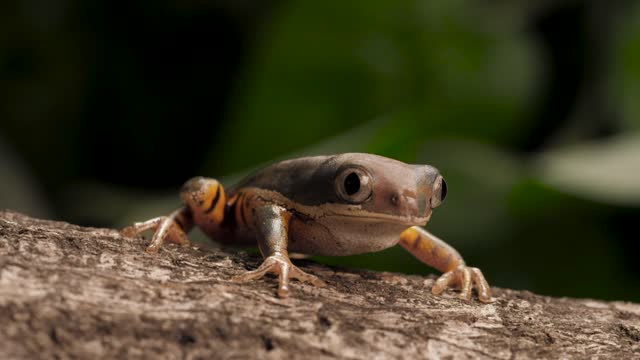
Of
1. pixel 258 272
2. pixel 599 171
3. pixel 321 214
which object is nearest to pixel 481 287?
pixel 321 214

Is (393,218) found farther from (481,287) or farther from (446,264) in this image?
(446,264)

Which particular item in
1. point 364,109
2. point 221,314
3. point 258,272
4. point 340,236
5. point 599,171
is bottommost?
point 221,314

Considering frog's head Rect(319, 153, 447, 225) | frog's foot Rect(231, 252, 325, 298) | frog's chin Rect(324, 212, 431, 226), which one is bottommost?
frog's foot Rect(231, 252, 325, 298)

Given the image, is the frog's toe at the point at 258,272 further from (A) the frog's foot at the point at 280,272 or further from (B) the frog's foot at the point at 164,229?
(B) the frog's foot at the point at 164,229

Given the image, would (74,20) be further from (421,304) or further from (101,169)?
(421,304)

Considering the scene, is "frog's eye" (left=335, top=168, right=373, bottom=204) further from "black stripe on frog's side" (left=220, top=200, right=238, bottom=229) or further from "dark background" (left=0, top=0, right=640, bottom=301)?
"dark background" (left=0, top=0, right=640, bottom=301)

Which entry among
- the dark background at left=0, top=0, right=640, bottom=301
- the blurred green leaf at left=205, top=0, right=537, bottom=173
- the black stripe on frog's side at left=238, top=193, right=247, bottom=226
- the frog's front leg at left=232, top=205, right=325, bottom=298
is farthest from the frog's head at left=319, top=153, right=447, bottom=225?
the blurred green leaf at left=205, top=0, right=537, bottom=173

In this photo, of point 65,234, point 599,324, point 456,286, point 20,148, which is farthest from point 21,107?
point 599,324
